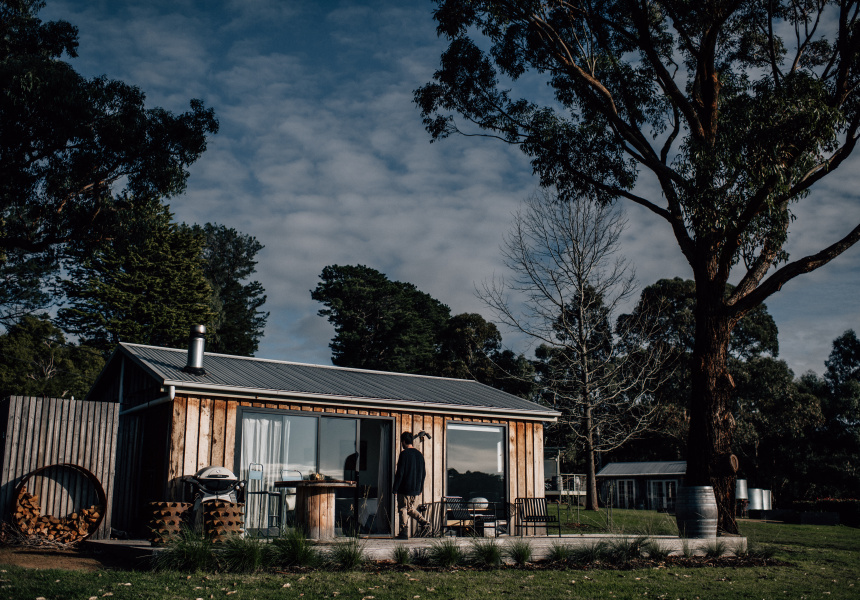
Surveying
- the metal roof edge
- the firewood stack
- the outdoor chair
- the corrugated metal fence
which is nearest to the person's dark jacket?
the metal roof edge

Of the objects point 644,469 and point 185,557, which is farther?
point 644,469

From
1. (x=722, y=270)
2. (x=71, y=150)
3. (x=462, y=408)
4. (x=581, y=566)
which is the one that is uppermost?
(x=71, y=150)

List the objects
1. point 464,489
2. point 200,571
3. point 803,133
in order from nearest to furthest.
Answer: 1. point 200,571
2. point 803,133
3. point 464,489

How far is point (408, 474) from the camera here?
1031cm

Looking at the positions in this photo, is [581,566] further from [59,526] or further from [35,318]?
[35,318]

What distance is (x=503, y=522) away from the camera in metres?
12.7

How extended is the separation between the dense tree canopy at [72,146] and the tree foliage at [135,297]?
8758mm

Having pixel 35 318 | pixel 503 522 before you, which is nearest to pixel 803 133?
pixel 503 522

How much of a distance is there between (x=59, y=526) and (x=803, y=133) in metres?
11.9

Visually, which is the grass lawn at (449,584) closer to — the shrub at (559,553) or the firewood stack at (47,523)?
the shrub at (559,553)

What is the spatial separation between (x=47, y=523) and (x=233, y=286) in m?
31.1

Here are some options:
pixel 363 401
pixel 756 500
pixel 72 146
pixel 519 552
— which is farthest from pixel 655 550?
pixel 756 500

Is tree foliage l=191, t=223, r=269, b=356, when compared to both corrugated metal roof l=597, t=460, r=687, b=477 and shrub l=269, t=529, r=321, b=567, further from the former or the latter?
shrub l=269, t=529, r=321, b=567

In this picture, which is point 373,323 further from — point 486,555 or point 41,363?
point 486,555
